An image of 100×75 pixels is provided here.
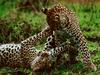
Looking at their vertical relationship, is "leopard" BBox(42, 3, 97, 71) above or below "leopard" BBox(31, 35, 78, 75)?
above

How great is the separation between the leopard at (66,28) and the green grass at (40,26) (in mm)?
200

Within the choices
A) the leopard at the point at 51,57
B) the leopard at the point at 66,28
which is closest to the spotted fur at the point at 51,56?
the leopard at the point at 51,57

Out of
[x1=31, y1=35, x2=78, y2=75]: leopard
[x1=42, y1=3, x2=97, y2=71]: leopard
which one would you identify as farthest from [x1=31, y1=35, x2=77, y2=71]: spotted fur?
[x1=42, y1=3, x2=97, y2=71]: leopard

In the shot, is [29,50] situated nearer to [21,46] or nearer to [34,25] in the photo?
[21,46]

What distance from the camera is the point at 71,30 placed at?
8227 millimetres

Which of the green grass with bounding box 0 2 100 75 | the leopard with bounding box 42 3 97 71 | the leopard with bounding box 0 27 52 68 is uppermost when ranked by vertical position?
the leopard with bounding box 42 3 97 71

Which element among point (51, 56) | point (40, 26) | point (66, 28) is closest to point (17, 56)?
point (51, 56)

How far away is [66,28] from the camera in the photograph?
8.22 meters

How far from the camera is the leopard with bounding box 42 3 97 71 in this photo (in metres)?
8.16

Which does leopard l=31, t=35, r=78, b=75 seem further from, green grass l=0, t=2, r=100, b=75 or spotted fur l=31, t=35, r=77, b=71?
green grass l=0, t=2, r=100, b=75

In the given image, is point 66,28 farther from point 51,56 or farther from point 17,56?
point 17,56

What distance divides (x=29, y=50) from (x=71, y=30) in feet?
2.86

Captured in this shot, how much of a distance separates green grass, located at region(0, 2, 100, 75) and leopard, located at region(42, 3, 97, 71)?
20 cm

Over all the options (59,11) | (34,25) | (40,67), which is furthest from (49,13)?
(34,25)
